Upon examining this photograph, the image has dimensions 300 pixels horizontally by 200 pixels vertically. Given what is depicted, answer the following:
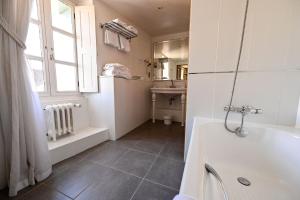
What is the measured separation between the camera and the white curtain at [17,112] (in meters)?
0.99

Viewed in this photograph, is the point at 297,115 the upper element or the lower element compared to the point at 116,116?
upper

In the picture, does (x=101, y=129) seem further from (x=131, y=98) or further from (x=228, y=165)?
(x=228, y=165)

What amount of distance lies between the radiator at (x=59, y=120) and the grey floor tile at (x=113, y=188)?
35.9 inches

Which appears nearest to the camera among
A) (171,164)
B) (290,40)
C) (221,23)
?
(290,40)

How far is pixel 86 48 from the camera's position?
6.49ft

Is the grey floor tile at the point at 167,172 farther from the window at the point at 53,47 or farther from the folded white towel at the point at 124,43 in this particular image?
the folded white towel at the point at 124,43

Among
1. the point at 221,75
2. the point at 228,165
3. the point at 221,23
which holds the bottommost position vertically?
the point at 228,165

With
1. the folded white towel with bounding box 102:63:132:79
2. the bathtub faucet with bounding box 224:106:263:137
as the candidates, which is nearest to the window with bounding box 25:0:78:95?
the folded white towel with bounding box 102:63:132:79

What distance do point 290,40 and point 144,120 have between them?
8.57 ft

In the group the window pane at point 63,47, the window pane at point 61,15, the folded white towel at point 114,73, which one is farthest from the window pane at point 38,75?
the folded white towel at point 114,73

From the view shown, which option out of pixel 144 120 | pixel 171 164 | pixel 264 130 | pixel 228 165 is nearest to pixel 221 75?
pixel 264 130

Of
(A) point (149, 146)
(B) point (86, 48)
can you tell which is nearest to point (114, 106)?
(A) point (149, 146)

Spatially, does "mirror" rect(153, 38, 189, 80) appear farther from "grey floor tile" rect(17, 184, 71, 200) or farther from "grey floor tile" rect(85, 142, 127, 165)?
"grey floor tile" rect(17, 184, 71, 200)

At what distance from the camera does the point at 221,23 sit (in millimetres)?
1241
